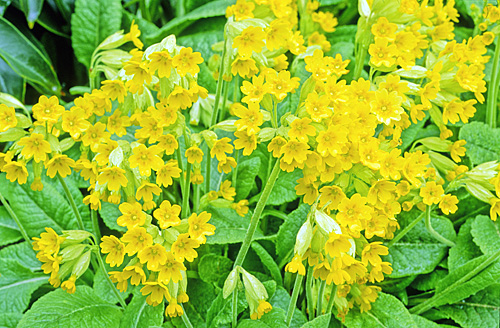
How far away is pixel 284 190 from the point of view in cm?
187

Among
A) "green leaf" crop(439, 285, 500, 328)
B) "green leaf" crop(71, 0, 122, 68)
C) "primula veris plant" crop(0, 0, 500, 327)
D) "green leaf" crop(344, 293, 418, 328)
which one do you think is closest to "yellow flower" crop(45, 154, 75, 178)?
"primula veris plant" crop(0, 0, 500, 327)

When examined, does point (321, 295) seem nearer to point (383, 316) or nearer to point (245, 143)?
point (383, 316)

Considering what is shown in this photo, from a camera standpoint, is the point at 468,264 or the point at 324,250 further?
the point at 468,264

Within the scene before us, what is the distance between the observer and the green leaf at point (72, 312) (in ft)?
4.94

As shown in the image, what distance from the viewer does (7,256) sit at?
189 cm

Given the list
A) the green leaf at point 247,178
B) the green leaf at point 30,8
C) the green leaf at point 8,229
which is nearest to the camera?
the green leaf at point 247,178

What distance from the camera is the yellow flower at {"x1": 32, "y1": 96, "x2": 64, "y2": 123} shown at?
1.29 metres

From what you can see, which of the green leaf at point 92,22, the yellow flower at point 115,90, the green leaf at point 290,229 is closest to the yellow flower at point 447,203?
the green leaf at point 290,229

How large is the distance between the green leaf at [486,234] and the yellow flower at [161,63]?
47.0 inches

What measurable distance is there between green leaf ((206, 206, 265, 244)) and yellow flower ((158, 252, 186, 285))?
1.30ft

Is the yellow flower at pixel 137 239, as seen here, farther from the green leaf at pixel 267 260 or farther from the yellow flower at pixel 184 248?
the green leaf at pixel 267 260

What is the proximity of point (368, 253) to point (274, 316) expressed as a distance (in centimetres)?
37

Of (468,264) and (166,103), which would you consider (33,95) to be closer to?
(166,103)

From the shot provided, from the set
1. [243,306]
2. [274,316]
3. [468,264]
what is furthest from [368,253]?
[468,264]
